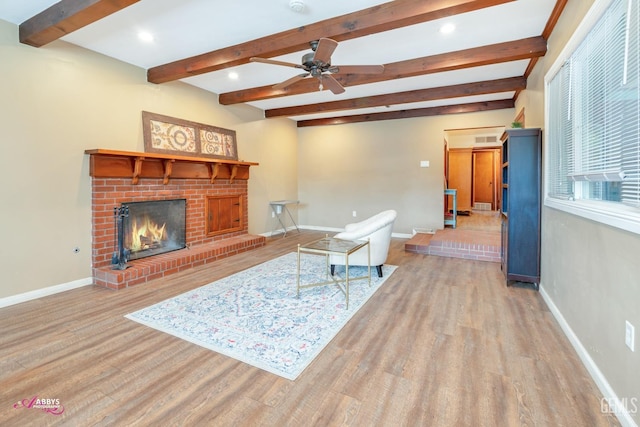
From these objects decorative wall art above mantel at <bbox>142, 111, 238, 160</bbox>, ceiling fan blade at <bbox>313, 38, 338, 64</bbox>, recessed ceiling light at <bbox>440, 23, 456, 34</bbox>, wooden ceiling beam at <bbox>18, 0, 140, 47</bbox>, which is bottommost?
decorative wall art above mantel at <bbox>142, 111, 238, 160</bbox>

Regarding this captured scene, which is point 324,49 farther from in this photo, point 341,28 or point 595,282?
point 595,282

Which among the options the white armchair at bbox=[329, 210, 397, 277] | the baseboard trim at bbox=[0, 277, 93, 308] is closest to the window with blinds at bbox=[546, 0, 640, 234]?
the white armchair at bbox=[329, 210, 397, 277]

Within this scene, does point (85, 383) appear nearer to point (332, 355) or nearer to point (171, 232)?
point (332, 355)

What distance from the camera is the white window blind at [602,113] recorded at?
1563mm

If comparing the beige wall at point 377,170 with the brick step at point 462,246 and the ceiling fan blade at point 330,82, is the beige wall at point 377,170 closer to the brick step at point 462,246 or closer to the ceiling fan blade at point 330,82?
the brick step at point 462,246

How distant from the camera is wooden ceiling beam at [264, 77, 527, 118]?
457 cm

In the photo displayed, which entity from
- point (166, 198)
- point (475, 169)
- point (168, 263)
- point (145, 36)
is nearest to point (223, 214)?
point (166, 198)

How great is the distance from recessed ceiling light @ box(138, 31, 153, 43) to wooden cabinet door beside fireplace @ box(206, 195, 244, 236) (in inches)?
95.6

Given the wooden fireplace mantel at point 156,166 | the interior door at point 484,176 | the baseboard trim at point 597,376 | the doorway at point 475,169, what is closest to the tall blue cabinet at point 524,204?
the baseboard trim at point 597,376

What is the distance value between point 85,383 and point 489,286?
370cm

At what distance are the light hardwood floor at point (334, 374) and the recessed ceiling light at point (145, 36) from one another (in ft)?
8.99

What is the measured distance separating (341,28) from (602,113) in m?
2.07

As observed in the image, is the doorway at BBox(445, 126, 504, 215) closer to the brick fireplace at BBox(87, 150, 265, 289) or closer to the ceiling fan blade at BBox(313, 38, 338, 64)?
the brick fireplace at BBox(87, 150, 265, 289)

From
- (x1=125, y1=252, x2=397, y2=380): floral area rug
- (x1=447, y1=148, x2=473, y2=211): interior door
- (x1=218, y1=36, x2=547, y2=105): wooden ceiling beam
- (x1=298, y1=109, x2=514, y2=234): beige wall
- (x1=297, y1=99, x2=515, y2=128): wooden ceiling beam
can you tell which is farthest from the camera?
(x1=447, y1=148, x2=473, y2=211): interior door
